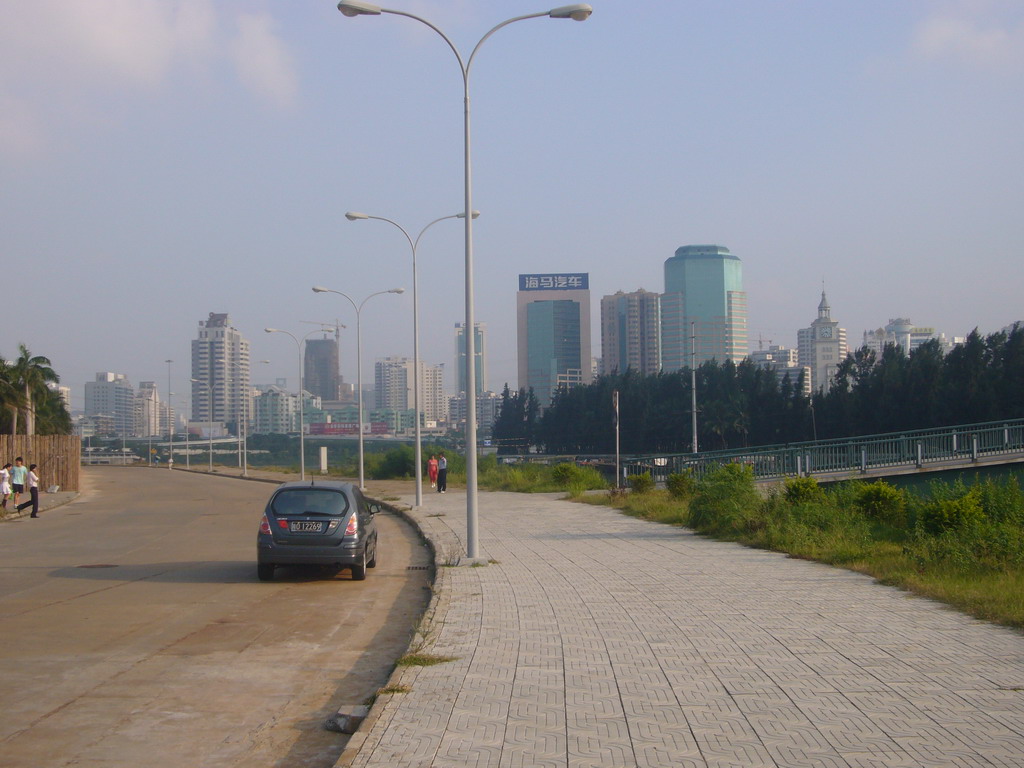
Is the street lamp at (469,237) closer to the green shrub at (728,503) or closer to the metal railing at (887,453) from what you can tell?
the green shrub at (728,503)

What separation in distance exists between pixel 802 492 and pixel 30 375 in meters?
57.5

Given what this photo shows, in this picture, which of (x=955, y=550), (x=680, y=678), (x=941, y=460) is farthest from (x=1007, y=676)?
(x=941, y=460)

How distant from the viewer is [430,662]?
7543 mm

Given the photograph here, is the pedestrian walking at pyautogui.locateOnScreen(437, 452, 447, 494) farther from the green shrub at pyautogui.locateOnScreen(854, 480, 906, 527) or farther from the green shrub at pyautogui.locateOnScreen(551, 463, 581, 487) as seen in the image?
the green shrub at pyautogui.locateOnScreen(854, 480, 906, 527)

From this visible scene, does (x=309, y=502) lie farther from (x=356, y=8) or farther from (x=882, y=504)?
(x=882, y=504)

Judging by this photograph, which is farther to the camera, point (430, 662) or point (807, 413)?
point (807, 413)

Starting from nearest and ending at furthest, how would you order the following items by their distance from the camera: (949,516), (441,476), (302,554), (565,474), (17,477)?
(302,554), (949,516), (17,477), (441,476), (565,474)

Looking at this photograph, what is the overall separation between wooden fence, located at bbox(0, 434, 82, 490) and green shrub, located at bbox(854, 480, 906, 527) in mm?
31996

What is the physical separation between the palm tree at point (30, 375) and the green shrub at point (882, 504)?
5245cm

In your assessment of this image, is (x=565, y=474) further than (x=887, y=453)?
Yes

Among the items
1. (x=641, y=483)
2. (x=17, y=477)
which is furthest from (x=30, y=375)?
(x=641, y=483)

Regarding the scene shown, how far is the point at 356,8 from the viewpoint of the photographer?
572 inches

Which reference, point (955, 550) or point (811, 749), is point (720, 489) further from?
point (811, 749)

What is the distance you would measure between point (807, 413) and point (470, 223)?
66.1 meters
